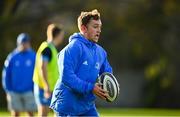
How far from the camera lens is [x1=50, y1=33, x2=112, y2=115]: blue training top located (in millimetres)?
9891

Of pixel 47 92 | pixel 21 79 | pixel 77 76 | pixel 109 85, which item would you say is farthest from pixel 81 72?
pixel 21 79

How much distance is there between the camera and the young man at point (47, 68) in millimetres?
14773

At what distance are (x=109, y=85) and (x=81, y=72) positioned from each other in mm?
428

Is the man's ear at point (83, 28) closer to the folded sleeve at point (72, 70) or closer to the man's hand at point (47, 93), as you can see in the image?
the folded sleeve at point (72, 70)

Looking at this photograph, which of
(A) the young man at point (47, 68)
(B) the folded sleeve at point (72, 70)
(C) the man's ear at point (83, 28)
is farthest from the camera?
(A) the young man at point (47, 68)

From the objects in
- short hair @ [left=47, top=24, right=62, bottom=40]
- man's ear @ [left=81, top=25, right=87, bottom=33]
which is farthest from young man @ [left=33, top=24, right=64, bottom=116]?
man's ear @ [left=81, top=25, right=87, bottom=33]

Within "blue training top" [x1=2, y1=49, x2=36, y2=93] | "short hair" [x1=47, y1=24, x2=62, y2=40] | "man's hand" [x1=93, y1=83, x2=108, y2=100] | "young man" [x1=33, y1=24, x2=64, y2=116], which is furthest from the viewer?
"blue training top" [x1=2, y1=49, x2=36, y2=93]

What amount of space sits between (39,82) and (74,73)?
5365 mm

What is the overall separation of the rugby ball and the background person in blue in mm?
7801

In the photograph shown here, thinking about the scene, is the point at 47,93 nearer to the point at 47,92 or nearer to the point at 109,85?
the point at 47,92

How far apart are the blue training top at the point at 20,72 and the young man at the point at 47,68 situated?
8.96 feet

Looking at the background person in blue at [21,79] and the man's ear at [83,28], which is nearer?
the man's ear at [83,28]

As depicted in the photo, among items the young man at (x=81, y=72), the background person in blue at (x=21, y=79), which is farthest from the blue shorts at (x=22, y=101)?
the young man at (x=81, y=72)

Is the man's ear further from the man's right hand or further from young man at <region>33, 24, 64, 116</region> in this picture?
the man's right hand
